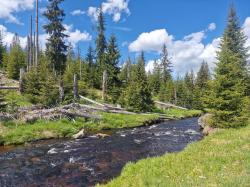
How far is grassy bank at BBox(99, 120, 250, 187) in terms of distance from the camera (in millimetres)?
10414

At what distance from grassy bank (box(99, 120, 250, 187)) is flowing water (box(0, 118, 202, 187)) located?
248 cm

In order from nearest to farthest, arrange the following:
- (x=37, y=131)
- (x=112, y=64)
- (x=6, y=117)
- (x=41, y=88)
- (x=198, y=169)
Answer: (x=198, y=169), (x=37, y=131), (x=6, y=117), (x=41, y=88), (x=112, y=64)

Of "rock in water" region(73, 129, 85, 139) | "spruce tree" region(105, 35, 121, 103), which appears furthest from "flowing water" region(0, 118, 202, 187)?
"spruce tree" region(105, 35, 121, 103)

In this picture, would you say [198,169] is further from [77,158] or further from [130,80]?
[130,80]

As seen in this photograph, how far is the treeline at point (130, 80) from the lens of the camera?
2467cm

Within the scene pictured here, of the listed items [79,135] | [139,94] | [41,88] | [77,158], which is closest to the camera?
[77,158]

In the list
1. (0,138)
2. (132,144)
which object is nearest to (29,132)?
(0,138)

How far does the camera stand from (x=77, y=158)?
60.9 ft

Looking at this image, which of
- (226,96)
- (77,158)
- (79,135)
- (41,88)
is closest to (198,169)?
(77,158)

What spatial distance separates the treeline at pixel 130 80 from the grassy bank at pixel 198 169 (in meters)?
8.87

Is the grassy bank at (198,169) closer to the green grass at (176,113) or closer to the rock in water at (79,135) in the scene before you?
the rock in water at (79,135)

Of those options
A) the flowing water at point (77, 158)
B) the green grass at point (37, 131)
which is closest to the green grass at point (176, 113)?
the flowing water at point (77, 158)

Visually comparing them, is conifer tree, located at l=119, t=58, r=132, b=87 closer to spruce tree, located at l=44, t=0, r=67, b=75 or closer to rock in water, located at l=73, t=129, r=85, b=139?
spruce tree, located at l=44, t=0, r=67, b=75

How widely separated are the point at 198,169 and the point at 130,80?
43747 mm
